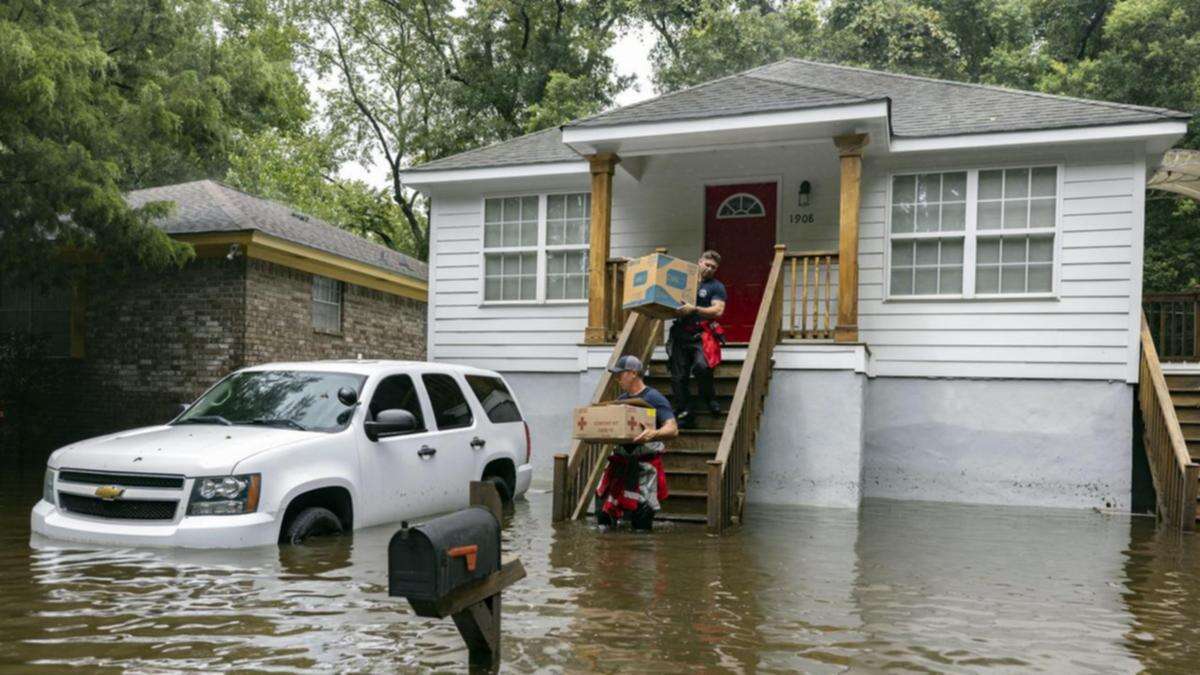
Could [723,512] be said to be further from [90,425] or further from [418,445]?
[90,425]

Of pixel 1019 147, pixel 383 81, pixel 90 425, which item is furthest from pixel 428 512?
pixel 383 81

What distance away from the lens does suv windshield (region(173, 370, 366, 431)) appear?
8.02m

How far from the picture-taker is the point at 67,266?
15.0m

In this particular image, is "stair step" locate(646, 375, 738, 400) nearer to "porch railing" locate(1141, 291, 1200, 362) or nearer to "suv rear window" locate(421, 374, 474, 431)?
"suv rear window" locate(421, 374, 474, 431)

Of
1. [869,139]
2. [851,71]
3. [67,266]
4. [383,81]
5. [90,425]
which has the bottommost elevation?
[90,425]

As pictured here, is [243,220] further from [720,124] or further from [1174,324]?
[1174,324]

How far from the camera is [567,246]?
14.9 m

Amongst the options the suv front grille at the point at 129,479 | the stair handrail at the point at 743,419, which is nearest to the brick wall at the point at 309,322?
the stair handrail at the point at 743,419

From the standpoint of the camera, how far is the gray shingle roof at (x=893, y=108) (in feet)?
39.9

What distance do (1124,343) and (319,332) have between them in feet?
42.1

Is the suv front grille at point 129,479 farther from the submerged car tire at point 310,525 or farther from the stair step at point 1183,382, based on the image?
the stair step at point 1183,382

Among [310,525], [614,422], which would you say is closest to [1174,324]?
[614,422]

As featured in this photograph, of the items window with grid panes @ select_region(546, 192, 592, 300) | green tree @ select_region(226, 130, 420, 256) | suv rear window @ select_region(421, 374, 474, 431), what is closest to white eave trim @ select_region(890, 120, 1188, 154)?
window with grid panes @ select_region(546, 192, 592, 300)

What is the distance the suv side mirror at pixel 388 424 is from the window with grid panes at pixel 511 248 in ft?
22.9
